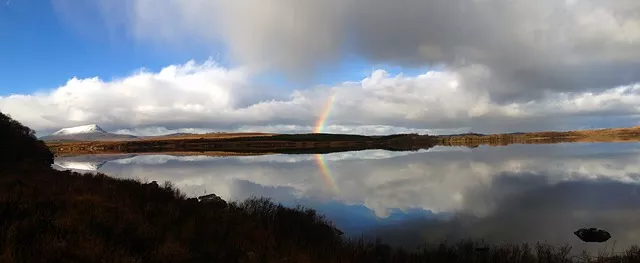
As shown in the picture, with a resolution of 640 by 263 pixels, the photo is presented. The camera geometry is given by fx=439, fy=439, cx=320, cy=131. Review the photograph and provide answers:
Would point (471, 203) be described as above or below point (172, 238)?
below

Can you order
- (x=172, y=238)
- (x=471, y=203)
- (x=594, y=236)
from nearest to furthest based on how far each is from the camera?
(x=172, y=238) → (x=594, y=236) → (x=471, y=203)

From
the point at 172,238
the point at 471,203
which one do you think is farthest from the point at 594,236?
the point at 172,238

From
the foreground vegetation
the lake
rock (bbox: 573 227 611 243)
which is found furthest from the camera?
the lake

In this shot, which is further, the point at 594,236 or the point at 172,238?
the point at 594,236

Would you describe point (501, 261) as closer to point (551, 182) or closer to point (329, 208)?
point (329, 208)

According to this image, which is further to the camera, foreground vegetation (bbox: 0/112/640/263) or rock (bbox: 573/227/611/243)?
rock (bbox: 573/227/611/243)

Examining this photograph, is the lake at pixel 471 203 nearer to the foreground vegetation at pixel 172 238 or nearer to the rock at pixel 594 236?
the rock at pixel 594 236

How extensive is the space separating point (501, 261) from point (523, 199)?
Result: 15.7m

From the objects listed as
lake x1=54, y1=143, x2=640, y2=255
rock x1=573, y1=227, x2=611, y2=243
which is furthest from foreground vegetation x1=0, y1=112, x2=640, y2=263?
lake x1=54, y1=143, x2=640, y2=255

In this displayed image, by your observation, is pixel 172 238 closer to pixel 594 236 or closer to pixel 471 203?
pixel 594 236

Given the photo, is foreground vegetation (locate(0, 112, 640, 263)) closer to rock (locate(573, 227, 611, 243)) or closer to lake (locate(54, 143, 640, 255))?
rock (locate(573, 227, 611, 243))

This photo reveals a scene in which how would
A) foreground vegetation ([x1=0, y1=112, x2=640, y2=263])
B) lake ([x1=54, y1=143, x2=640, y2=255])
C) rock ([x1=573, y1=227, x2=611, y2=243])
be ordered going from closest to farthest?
1. foreground vegetation ([x1=0, y1=112, x2=640, y2=263])
2. rock ([x1=573, y1=227, x2=611, y2=243])
3. lake ([x1=54, y1=143, x2=640, y2=255])

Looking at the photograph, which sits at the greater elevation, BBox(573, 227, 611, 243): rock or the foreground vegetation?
the foreground vegetation

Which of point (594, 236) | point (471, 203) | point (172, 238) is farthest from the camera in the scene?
point (471, 203)
